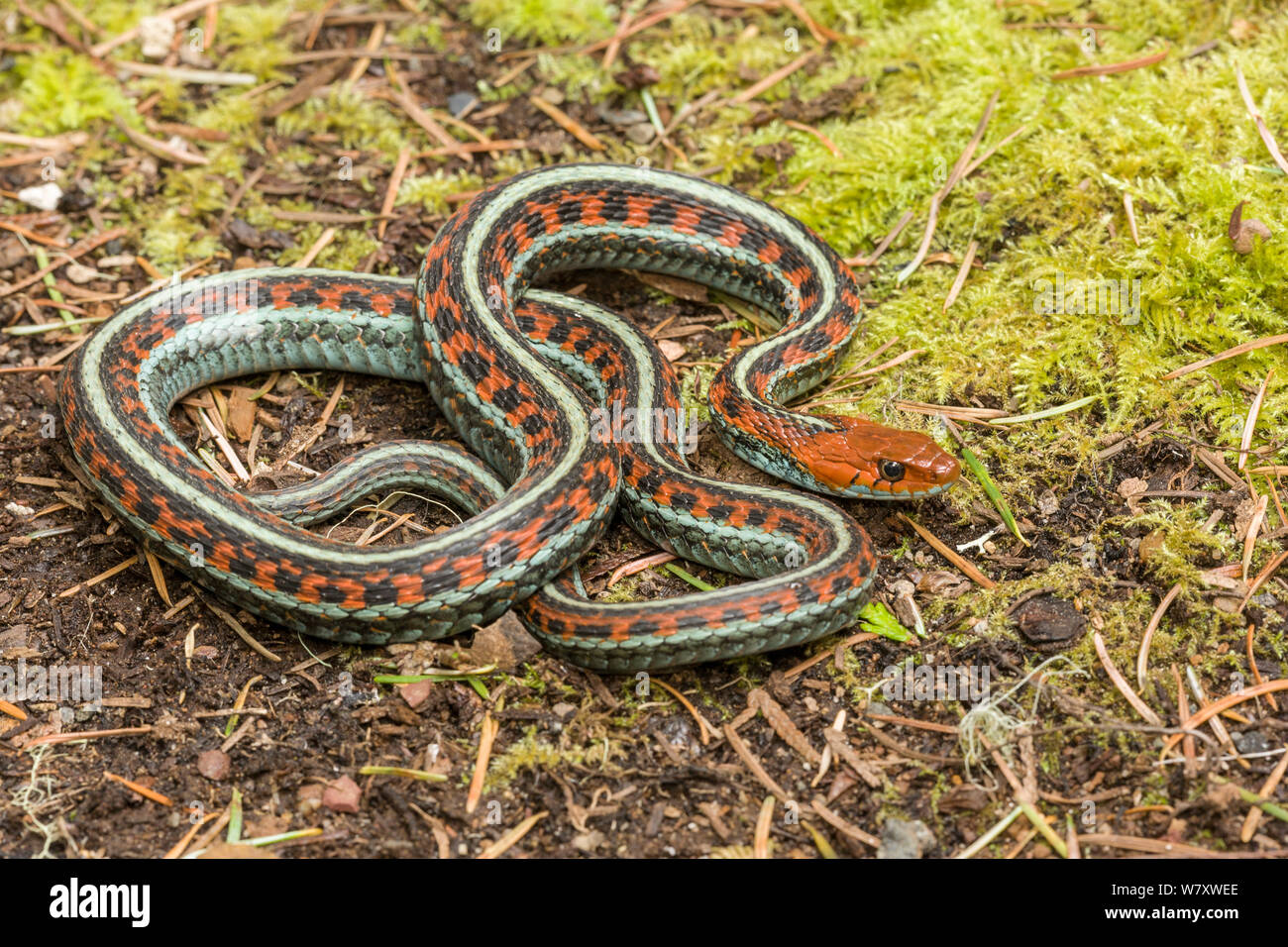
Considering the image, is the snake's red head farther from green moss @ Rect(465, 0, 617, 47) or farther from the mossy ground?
green moss @ Rect(465, 0, 617, 47)

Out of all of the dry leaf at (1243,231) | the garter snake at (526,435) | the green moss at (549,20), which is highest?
the green moss at (549,20)

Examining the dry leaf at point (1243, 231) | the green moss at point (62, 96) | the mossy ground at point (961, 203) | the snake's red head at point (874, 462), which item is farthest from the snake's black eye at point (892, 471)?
the green moss at point (62, 96)

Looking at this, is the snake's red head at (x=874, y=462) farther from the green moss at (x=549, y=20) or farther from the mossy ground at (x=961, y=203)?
the green moss at (x=549, y=20)

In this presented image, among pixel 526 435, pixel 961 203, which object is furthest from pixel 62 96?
pixel 961 203

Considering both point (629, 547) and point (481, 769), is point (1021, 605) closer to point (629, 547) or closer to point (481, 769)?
point (629, 547)

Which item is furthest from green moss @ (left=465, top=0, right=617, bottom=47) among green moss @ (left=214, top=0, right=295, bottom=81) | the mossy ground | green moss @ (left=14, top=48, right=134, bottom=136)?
green moss @ (left=14, top=48, right=134, bottom=136)

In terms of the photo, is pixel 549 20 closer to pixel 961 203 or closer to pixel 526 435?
pixel 961 203

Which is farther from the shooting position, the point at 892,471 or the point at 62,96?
the point at 62,96

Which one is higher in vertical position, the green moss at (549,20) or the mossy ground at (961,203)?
the green moss at (549,20)
